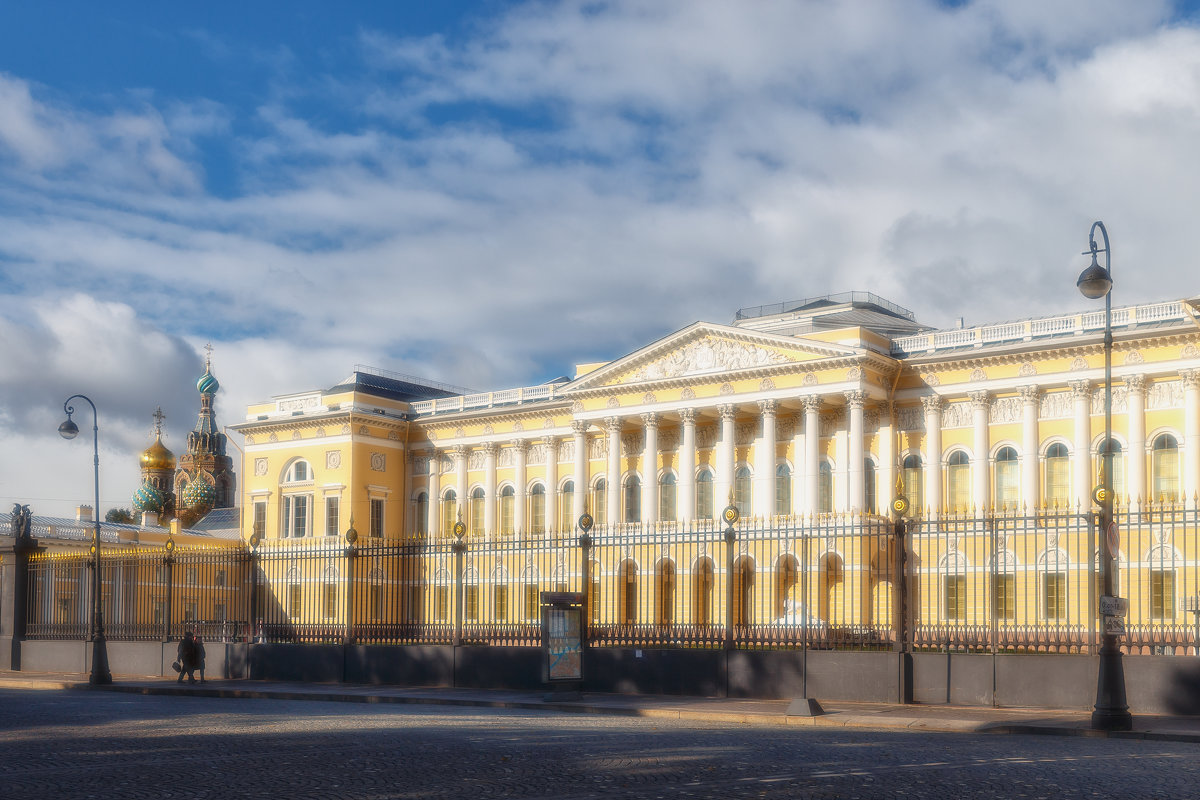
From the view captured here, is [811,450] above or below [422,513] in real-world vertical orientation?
above

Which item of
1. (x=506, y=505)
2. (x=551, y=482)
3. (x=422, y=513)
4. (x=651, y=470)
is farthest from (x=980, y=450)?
(x=422, y=513)

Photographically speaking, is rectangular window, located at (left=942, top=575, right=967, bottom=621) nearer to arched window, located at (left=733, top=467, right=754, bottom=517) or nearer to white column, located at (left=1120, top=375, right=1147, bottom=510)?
white column, located at (left=1120, top=375, right=1147, bottom=510)

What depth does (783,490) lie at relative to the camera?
56594mm

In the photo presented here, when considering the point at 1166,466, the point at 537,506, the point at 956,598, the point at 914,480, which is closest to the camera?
the point at 956,598

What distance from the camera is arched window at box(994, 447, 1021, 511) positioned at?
52250 millimetres

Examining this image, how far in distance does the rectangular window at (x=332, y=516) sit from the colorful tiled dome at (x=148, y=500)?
191 ft

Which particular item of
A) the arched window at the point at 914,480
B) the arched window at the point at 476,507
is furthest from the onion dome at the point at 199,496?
the arched window at the point at 914,480

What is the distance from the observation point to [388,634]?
28953mm

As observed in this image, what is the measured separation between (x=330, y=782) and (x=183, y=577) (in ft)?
76.0

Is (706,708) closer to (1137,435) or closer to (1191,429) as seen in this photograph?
(1191,429)

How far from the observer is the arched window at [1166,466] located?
48.8 metres

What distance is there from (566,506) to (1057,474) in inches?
900

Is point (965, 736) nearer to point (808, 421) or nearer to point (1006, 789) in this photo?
point (1006, 789)

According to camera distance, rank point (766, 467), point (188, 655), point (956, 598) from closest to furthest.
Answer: point (956, 598) → point (188, 655) → point (766, 467)
